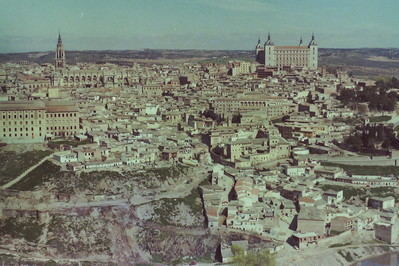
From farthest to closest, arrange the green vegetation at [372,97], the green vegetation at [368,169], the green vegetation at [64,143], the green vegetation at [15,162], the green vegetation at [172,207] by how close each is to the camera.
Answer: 1. the green vegetation at [372,97]
2. the green vegetation at [368,169]
3. the green vegetation at [64,143]
4. the green vegetation at [15,162]
5. the green vegetation at [172,207]

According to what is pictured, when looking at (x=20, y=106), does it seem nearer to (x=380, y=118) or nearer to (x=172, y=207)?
(x=172, y=207)

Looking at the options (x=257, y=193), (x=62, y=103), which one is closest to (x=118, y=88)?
(x=62, y=103)

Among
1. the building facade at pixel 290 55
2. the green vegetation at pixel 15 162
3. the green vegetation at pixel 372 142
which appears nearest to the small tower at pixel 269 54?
the building facade at pixel 290 55

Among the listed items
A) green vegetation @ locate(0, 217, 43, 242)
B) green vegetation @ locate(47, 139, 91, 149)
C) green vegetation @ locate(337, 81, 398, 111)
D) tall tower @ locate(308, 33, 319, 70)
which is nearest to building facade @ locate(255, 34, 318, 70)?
tall tower @ locate(308, 33, 319, 70)

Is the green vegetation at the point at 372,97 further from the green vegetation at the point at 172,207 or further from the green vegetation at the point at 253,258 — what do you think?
the green vegetation at the point at 253,258

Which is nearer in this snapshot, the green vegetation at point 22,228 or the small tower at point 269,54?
the green vegetation at point 22,228

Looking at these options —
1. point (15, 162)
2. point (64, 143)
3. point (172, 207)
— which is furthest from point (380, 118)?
point (15, 162)
